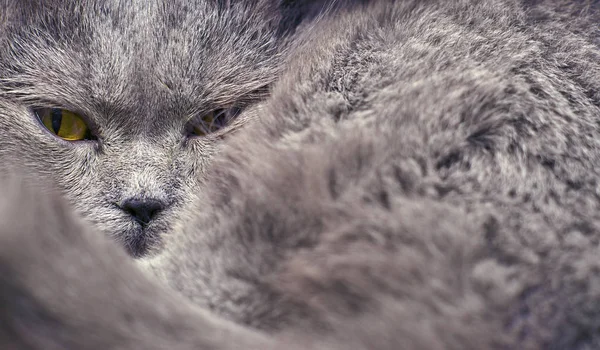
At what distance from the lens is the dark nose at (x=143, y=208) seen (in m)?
1.23

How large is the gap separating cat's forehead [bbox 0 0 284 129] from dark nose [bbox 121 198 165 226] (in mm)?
179

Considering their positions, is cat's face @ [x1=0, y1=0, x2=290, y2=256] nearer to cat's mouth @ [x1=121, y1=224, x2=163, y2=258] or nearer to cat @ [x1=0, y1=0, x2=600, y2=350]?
cat's mouth @ [x1=121, y1=224, x2=163, y2=258]

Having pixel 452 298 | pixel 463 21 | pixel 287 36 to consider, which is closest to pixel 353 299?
pixel 452 298

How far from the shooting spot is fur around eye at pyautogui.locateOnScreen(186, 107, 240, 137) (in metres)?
1.34

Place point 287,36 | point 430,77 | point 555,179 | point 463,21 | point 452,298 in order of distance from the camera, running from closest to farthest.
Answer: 1. point 452,298
2. point 555,179
3. point 430,77
4. point 463,21
5. point 287,36

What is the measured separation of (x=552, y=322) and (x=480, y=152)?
0.85ft

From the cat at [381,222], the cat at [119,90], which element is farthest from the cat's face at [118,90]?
the cat at [381,222]

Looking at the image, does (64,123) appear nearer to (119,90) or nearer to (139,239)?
(119,90)

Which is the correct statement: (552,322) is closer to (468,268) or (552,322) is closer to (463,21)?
(468,268)

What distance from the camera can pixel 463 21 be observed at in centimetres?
118

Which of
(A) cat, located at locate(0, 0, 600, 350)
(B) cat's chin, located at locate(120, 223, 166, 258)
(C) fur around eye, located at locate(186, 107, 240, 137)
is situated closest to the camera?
(A) cat, located at locate(0, 0, 600, 350)

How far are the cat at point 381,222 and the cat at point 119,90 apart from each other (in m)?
0.20

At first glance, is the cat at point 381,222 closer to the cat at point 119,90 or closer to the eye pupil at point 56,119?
the cat at point 119,90

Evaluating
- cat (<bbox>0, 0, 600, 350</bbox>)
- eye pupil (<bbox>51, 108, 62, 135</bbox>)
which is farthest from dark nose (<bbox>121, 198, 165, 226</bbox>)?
eye pupil (<bbox>51, 108, 62, 135</bbox>)
